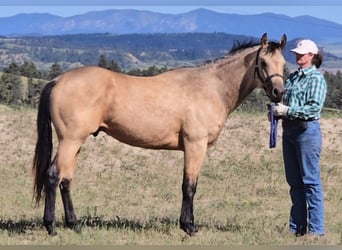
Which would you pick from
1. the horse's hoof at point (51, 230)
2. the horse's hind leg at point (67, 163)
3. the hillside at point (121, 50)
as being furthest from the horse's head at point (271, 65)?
the hillside at point (121, 50)

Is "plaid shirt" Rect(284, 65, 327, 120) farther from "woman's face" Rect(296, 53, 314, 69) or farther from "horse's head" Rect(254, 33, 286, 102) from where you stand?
"horse's head" Rect(254, 33, 286, 102)

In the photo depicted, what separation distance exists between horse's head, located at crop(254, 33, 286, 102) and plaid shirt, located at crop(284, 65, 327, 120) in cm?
18

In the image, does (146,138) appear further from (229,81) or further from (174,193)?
(174,193)

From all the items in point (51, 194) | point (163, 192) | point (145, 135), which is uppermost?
point (145, 135)

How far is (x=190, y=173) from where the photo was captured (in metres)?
6.81

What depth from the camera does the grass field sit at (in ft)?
21.6

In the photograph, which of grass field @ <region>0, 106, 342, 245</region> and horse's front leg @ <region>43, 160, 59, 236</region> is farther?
grass field @ <region>0, 106, 342, 245</region>

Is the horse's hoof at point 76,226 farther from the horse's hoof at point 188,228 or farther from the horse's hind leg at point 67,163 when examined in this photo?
the horse's hoof at point 188,228

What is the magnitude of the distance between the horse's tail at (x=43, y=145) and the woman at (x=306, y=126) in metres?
2.50

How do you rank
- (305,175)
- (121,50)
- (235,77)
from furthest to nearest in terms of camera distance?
1. (121,50)
2. (235,77)
3. (305,175)

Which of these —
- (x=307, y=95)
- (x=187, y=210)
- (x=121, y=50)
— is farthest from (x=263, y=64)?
(x=121, y=50)

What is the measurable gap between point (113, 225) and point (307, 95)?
8.89 ft

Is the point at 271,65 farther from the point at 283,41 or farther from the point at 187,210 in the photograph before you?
the point at 187,210

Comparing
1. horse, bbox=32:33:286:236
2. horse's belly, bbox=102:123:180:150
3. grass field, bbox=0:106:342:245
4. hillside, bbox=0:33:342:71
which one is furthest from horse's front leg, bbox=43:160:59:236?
hillside, bbox=0:33:342:71
